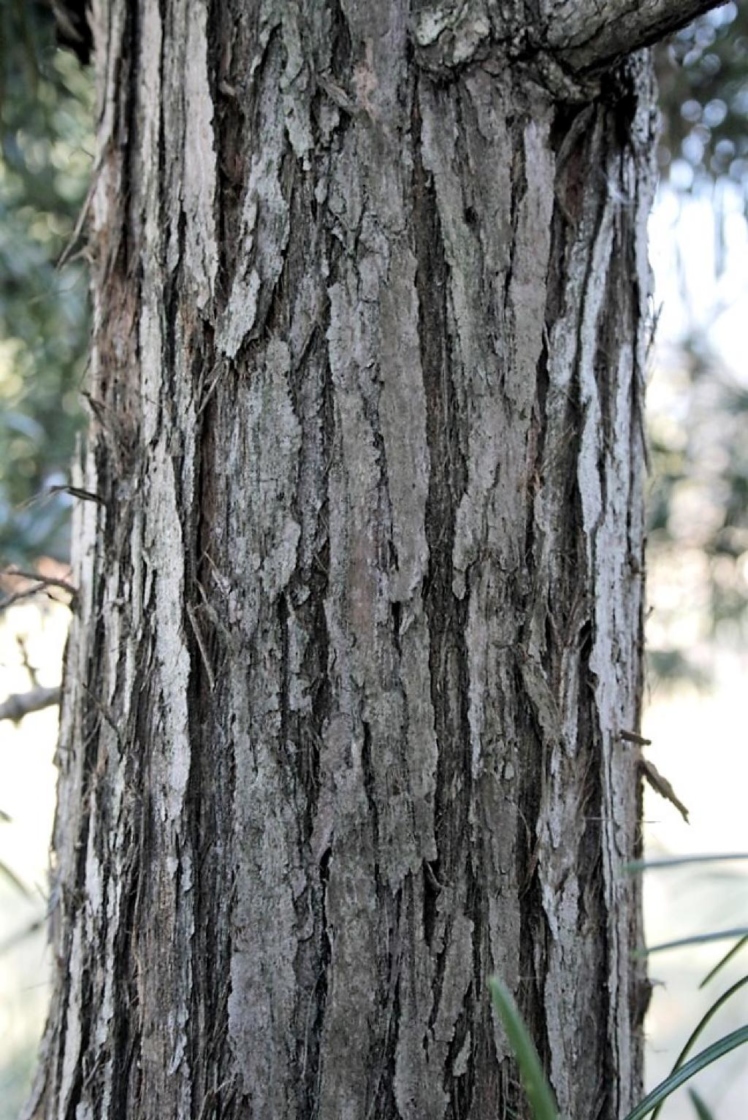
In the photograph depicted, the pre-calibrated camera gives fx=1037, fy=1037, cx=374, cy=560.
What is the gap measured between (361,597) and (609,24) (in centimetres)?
42

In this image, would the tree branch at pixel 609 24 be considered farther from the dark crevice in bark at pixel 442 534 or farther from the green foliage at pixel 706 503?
the green foliage at pixel 706 503

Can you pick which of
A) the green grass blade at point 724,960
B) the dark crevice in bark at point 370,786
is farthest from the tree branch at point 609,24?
the green grass blade at point 724,960

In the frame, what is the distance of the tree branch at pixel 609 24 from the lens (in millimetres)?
692

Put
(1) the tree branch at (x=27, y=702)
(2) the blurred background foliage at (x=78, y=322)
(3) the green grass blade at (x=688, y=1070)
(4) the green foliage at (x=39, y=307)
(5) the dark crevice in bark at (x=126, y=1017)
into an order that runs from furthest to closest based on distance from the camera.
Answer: (4) the green foliage at (x=39, y=307), (2) the blurred background foliage at (x=78, y=322), (1) the tree branch at (x=27, y=702), (5) the dark crevice in bark at (x=126, y=1017), (3) the green grass blade at (x=688, y=1070)

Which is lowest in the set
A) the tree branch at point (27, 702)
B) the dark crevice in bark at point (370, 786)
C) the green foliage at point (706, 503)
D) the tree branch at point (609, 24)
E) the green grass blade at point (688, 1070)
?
the green grass blade at point (688, 1070)

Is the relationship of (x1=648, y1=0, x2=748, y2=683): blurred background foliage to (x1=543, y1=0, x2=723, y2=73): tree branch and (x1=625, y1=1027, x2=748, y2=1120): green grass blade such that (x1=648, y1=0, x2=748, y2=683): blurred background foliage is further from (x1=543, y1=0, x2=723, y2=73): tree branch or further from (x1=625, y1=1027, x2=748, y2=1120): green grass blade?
(x1=625, y1=1027, x2=748, y2=1120): green grass blade

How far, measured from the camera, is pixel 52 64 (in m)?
1.47

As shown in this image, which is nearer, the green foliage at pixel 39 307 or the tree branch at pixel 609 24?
the tree branch at pixel 609 24

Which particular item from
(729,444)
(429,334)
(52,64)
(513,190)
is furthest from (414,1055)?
(729,444)

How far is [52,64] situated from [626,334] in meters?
A: 1.06

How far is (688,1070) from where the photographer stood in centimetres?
63

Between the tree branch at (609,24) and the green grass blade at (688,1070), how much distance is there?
2.13 ft

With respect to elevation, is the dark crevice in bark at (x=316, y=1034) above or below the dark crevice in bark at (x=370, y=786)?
below

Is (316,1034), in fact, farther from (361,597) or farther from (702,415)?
(702,415)
